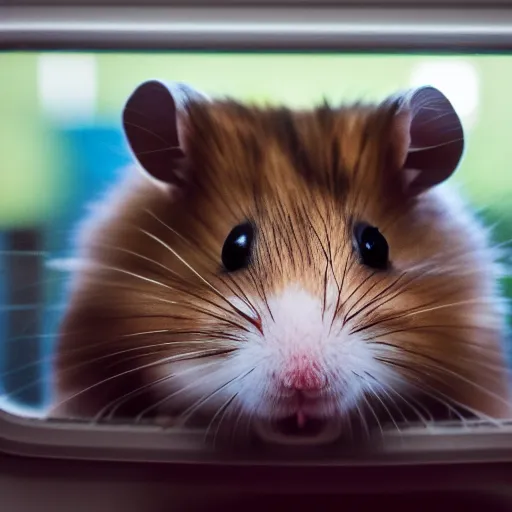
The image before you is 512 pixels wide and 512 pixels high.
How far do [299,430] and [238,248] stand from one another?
11.6 inches

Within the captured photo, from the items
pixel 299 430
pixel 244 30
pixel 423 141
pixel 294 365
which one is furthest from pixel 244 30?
pixel 299 430

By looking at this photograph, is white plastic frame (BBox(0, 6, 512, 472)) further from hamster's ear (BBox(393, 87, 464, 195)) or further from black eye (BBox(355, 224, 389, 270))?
black eye (BBox(355, 224, 389, 270))

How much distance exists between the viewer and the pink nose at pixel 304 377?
3.01 feet

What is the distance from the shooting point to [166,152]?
0.99 m

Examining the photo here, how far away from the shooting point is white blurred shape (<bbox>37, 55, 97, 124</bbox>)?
101 cm

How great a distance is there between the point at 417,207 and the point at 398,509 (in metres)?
0.47

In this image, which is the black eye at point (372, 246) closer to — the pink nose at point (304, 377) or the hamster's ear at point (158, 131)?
the pink nose at point (304, 377)

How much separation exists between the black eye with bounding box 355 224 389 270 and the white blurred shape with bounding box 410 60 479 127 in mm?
241

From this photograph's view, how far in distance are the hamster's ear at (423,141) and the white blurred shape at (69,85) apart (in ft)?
1.63

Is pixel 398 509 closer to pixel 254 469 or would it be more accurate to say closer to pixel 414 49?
pixel 254 469

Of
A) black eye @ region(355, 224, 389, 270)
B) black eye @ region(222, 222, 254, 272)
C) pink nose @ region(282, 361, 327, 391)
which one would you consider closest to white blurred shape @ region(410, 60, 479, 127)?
black eye @ region(355, 224, 389, 270)

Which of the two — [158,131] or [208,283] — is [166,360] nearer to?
[208,283]

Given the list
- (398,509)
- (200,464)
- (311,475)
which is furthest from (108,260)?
(398,509)

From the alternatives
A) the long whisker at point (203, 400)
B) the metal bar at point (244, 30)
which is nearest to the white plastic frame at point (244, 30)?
the metal bar at point (244, 30)
